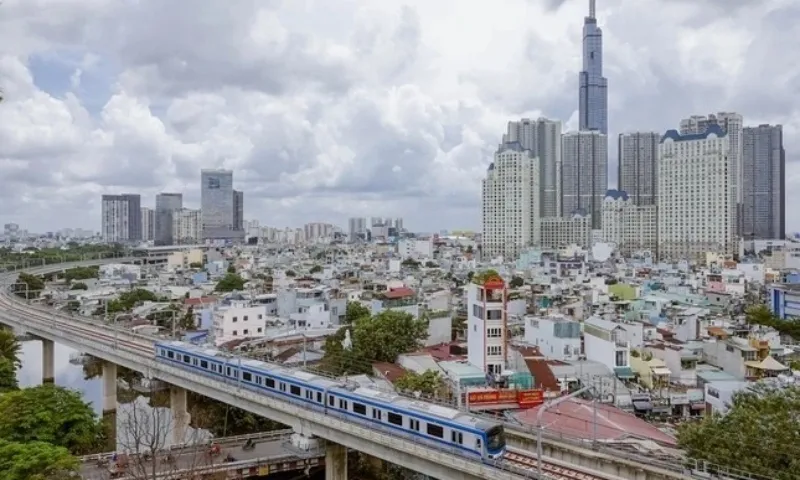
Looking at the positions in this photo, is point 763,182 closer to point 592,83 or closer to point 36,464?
point 592,83

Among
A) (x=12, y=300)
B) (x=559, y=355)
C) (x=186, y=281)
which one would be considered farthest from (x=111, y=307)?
(x=559, y=355)

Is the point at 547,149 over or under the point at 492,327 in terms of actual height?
over

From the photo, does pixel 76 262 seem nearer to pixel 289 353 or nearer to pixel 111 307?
pixel 111 307

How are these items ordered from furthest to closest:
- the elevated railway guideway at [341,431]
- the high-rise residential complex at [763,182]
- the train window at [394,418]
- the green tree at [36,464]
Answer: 1. the high-rise residential complex at [763,182]
2. the train window at [394,418]
3. the green tree at [36,464]
4. the elevated railway guideway at [341,431]

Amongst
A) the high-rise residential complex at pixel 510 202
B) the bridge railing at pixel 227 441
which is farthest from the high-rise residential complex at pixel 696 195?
the bridge railing at pixel 227 441

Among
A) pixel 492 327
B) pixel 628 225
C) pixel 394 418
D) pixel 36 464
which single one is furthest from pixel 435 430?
pixel 628 225

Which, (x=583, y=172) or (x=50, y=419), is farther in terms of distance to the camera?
(x=583, y=172)

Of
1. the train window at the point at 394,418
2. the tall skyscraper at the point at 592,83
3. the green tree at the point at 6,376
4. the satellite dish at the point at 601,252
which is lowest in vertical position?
A: the green tree at the point at 6,376

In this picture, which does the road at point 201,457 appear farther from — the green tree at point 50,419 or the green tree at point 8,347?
the green tree at point 8,347
